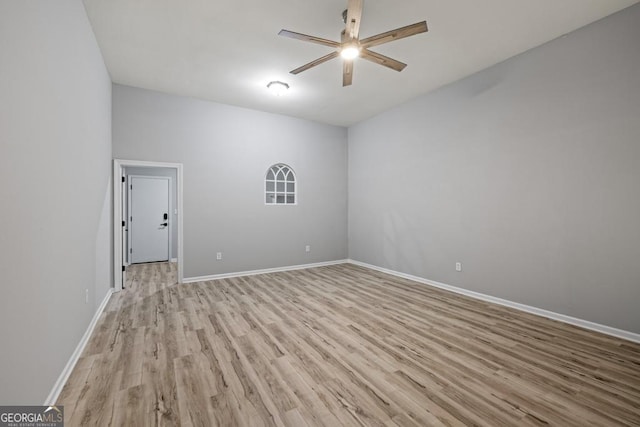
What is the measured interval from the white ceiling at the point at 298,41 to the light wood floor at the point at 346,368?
3.10m

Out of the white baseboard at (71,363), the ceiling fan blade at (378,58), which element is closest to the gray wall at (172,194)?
the white baseboard at (71,363)

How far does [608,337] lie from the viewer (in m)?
2.60

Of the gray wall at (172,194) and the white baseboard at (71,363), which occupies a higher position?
the gray wall at (172,194)

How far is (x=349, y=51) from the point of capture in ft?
8.43

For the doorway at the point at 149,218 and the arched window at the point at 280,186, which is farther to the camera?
the doorway at the point at 149,218

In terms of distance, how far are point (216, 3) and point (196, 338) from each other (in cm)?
311

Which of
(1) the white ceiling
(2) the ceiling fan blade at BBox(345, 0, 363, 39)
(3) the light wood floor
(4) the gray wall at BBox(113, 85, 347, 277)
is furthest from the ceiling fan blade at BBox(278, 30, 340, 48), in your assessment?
(4) the gray wall at BBox(113, 85, 347, 277)

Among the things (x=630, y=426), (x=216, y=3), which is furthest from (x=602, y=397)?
(x=216, y=3)

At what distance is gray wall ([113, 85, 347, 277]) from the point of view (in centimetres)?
436

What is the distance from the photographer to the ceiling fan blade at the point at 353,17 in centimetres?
211

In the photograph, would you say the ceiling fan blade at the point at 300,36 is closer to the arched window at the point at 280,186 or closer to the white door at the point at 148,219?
the arched window at the point at 280,186

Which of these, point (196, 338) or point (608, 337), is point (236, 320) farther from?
point (608, 337)

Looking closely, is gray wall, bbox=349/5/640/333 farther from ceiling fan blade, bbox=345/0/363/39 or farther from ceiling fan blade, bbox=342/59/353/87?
ceiling fan blade, bbox=345/0/363/39
